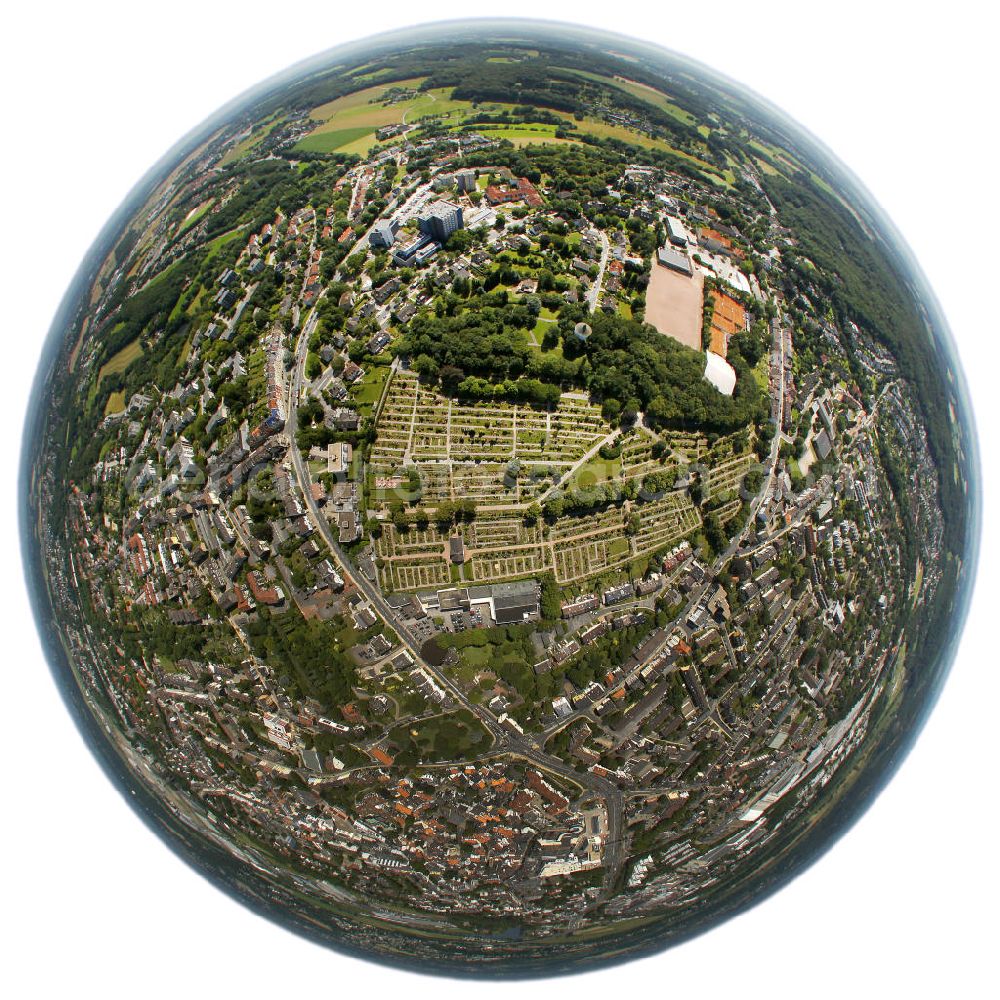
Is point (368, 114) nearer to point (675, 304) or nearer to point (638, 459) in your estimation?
point (675, 304)

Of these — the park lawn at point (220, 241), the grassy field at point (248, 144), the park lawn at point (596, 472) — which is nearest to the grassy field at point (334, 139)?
the grassy field at point (248, 144)

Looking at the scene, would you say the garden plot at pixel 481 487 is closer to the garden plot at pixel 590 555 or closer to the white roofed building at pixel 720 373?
the garden plot at pixel 590 555

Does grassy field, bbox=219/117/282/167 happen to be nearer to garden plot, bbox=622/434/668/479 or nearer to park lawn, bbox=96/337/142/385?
park lawn, bbox=96/337/142/385

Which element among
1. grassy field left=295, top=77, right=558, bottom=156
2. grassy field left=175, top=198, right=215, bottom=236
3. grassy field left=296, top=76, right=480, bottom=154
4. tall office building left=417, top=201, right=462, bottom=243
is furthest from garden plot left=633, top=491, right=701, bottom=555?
grassy field left=175, top=198, right=215, bottom=236

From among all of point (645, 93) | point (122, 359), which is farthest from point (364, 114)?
point (122, 359)

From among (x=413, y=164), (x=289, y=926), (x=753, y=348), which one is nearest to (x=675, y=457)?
(x=753, y=348)
